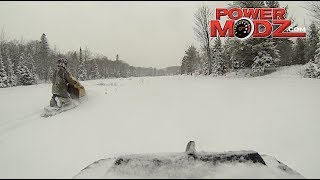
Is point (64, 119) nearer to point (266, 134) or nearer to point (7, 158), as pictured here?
point (7, 158)

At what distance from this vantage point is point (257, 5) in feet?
90.0

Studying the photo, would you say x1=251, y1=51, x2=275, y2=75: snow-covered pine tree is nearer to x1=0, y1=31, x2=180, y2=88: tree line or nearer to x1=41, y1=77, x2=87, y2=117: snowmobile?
x1=41, y1=77, x2=87, y2=117: snowmobile

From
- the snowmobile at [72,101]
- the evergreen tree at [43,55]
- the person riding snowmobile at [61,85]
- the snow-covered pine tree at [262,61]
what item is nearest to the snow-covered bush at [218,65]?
the snow-covered pine tree at [262,61]

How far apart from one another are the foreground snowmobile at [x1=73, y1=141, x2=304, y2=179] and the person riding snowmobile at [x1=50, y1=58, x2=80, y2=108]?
21.6ft

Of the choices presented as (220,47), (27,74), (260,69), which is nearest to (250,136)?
(260,69)

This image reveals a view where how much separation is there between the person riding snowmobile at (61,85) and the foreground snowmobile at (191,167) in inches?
259

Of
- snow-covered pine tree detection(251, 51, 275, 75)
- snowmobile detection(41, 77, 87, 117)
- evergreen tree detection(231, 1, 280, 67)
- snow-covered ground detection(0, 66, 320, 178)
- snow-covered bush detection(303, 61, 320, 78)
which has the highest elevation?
evergreen tree detection(231, 1, 280, 67)

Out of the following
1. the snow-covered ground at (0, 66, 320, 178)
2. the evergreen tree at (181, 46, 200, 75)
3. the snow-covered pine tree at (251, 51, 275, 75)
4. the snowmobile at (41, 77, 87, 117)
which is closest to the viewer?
the snow-covered ground at (0, 66, 320, 178)

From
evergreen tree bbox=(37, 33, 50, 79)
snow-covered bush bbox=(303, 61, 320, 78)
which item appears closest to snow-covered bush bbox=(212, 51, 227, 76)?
snow-covered bush bbox=(303, 61, 320, 78)

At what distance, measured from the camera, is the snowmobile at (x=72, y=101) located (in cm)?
793

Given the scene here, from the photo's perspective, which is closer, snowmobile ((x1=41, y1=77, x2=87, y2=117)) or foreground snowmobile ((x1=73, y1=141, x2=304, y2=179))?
foreground snowmobile ((x1=73, y1=141, x2=304, y2=179))

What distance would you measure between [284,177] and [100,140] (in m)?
4.27

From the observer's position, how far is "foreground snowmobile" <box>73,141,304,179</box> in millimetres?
1997

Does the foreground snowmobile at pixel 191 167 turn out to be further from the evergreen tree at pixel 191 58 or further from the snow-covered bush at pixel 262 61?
the evergreen tree at pixel 191 58
